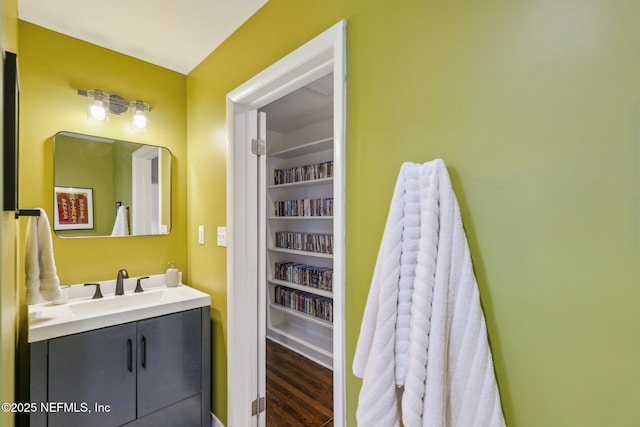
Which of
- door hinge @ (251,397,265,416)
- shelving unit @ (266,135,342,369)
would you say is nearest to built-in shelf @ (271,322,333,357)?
→ shelving unit @ (266,135,342,369)

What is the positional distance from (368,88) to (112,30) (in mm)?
1561

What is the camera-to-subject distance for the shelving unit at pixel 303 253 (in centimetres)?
286

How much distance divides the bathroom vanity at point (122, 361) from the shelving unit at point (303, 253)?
130 centimetres

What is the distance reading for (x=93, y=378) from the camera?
1.35m

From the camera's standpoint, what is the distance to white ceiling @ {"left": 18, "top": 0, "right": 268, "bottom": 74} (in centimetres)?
142

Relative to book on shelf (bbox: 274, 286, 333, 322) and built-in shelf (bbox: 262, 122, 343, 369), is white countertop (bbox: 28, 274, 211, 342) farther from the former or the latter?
book on shelf (bbox: 274, 286, 333, 322)

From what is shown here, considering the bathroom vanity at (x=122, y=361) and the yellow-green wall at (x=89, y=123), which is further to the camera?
the yellow-green wall at (x=89, y=123)

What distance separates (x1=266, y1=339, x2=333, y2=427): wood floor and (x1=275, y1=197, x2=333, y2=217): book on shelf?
1454mm

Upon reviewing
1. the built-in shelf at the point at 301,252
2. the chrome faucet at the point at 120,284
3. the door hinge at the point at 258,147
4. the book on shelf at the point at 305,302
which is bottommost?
the book on shelf at the point at 305,302

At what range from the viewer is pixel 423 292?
71cm

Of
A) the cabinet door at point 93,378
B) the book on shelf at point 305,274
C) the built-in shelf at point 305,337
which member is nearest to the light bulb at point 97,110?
the cabinet door at point 93,378

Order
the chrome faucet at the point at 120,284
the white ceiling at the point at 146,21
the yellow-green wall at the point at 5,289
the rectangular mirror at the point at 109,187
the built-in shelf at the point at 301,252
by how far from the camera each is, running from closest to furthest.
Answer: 1. the yellow-green wall at the point at 5,289
2. the white ceiling at the point at 146,21
3. the rectangular mirror at the point at 109,187
4. the chrome faucet at the point at 120,284
5. the built-in shelf at the point at 301,252

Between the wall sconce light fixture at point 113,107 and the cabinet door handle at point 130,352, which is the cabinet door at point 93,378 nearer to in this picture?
the cabinet door handle at point 130,352

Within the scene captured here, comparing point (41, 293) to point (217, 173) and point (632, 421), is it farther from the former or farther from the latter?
point (632, 421)
